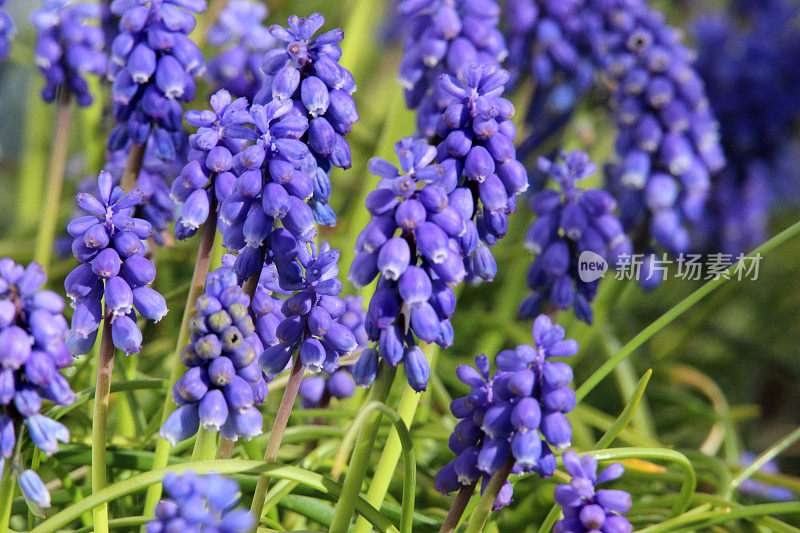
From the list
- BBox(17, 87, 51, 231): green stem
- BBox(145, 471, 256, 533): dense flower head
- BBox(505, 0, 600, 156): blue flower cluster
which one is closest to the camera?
BBox(145, 471, 256, 533): dense flower head

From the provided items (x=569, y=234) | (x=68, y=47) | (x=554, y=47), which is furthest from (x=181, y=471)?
(x=554, y=47)

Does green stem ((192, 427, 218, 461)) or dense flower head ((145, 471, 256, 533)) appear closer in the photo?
dense flower head ((145, 471, 256, 533))

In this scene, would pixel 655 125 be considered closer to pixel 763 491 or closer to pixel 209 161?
pixel 763 491

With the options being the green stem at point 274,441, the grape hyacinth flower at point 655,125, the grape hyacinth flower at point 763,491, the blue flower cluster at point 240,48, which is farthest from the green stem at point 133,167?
the grape hyacinth flower at point 763,491

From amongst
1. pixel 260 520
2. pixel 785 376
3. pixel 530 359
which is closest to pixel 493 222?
pixel 530 359

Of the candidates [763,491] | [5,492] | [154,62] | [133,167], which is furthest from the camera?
[763,491]

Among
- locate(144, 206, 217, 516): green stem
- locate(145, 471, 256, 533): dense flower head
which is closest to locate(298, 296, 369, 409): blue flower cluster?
locate(144, 206, 217, 516): green stem

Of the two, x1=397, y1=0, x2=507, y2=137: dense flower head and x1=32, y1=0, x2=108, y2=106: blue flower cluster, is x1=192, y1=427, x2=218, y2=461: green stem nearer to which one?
x1=397, y1=0, x2=507, y2=137: dense flower head

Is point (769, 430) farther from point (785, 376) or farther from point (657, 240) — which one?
point (657, 240)
